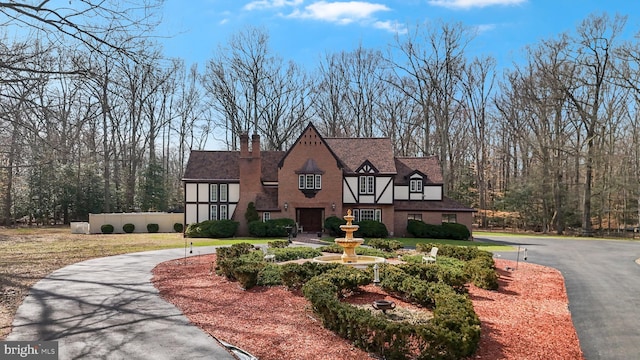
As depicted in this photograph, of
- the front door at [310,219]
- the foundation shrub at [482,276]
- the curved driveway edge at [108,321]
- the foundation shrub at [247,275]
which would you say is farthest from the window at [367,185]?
the curved driveway edge at [108,321]

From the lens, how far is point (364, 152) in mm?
37000

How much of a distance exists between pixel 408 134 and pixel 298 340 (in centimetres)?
4733

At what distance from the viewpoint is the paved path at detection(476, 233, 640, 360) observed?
362 inches

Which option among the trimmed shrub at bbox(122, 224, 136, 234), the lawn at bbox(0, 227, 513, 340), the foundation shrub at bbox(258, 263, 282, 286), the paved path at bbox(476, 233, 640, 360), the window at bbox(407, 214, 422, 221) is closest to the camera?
the paved path at bbox(476, 233, 640, 360)

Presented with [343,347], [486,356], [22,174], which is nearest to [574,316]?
[486,356]

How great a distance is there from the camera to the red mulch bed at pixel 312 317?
28.1 feet

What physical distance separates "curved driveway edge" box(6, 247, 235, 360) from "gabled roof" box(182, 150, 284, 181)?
70.3 feet

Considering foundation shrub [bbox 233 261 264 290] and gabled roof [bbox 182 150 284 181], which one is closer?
foundation shrub [bbox 233 261 264 290]

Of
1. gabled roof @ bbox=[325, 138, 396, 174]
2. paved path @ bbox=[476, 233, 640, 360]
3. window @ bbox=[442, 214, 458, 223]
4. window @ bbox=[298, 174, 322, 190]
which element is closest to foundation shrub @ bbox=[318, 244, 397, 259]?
paved path @ bbox=[476, 233, 640, 360]

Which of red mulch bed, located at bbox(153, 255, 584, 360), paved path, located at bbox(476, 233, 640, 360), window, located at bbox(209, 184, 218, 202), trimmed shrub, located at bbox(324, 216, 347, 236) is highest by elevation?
window, located at bbox(209, 184, 218, 202)

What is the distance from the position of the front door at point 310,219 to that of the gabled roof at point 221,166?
11.8ft

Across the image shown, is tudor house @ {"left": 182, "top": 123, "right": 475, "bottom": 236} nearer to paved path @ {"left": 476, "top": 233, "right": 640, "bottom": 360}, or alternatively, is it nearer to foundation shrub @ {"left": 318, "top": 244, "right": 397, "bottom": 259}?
paved path @ {"left": 476, "top": 233, "right": 640, "bottom": 360}

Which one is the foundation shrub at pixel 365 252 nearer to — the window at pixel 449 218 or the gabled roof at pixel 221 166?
the gabled roof at pixel 221 166

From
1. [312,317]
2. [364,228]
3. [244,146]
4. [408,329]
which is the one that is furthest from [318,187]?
[408,329]
